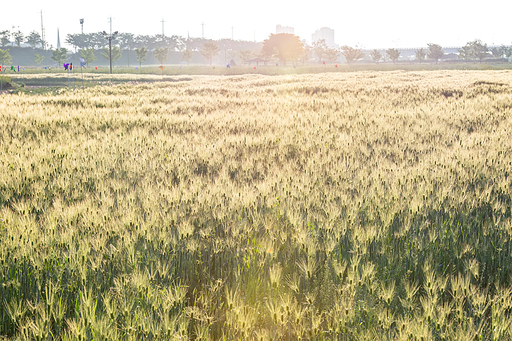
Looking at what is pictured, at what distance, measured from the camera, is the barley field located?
215cm

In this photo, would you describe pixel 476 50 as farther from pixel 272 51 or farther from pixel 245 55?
pixel 245 55

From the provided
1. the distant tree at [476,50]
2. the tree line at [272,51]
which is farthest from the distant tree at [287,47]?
the distant tree at [476,50]

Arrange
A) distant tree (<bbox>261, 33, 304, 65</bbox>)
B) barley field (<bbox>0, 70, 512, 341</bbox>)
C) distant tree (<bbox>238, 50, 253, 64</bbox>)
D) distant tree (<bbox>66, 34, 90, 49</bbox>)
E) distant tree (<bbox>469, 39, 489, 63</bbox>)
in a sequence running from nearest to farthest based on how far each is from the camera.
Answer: barley field (<bbox>0, 70, 512, 341</bbox>)
distant tree (<bbox>469, 39, 489, 63</bbox>)
distant tree (<bbox>261, 33, 304, 65</bbox>)
distant tree (<bbox>238, 50, 253, 64</bbox>)
distant tree (<bbox>66, 34, 90, 49</bbox>)

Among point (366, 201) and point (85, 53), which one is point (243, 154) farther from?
point (85, 53)

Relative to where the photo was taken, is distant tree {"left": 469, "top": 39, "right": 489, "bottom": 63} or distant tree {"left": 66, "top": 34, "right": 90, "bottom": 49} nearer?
distant tree {"left": 469, "top": 39, "right": 489, "bottom": 63}

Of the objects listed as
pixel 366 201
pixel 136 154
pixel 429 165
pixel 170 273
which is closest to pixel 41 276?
pixel 170 273

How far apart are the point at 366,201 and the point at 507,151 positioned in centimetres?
370

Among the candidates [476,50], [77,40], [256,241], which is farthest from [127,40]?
[256,241]

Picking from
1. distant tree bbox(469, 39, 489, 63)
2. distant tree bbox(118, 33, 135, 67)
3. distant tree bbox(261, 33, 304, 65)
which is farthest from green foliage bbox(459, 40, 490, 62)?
distant tree bbox(118, 33, 135, 67)

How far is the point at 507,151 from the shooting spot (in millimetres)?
6105

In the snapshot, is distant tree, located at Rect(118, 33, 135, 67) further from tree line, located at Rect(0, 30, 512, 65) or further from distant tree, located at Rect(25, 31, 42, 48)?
distant tree, located at Rect(25, 31, 42, 48)

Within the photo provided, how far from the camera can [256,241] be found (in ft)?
10.8

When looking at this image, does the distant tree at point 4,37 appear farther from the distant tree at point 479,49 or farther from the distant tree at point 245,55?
the distant tree at point 479,49

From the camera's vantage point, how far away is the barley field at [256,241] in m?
2.15
